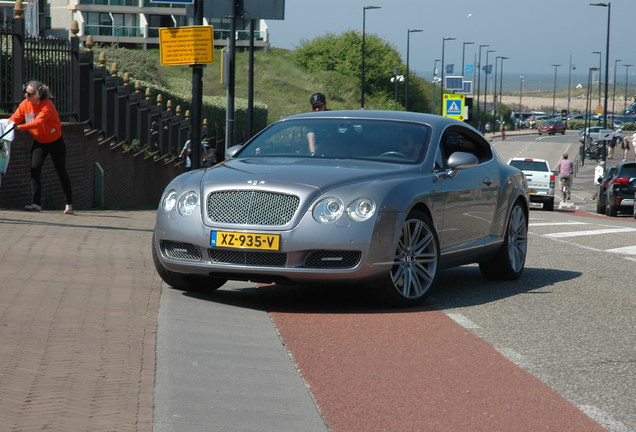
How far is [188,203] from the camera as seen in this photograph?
7422mm

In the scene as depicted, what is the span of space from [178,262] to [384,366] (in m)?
2.37

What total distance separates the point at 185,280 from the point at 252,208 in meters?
1.06

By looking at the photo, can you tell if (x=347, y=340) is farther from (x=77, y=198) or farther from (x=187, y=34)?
(x=77, y=198)

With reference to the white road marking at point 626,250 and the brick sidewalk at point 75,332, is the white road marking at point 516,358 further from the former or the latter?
the white road marking at point 626,250

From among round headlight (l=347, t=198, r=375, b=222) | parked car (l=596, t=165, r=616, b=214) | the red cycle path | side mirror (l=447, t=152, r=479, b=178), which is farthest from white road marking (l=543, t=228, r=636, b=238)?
parked car (l=596, t=165, r=616, b=214)

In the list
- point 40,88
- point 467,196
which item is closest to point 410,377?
point 467,196

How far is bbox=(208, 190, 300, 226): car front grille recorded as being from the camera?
704cm

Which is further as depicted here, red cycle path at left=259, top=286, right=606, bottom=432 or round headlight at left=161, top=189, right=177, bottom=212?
round headlight at left=161, top=189, right=177, bottom=212

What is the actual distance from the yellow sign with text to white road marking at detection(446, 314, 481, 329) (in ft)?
17.7

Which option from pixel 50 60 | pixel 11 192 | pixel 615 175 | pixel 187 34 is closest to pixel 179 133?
pixel 615 175

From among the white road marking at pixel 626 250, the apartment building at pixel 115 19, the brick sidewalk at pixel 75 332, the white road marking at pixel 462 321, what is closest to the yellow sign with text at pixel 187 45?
the brick sidewalk at pixel 75 332

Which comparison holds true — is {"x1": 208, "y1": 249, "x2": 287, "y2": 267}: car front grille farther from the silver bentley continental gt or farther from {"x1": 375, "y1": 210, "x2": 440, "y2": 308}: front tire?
{"x1": 375, "y1": 210, "x2": 440, "y2": 308}: front tire

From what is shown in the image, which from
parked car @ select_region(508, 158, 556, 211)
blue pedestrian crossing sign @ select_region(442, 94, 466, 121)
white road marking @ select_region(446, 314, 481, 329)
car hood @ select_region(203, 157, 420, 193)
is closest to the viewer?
white road marking @ select_region(446, 314, 481, 329)

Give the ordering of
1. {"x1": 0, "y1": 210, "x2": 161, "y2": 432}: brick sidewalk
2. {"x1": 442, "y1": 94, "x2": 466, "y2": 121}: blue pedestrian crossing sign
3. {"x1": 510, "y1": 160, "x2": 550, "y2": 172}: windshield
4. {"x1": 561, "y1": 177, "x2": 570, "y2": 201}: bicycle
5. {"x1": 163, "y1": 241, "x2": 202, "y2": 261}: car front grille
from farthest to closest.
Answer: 1. {"x1": 561, "y1": 177, "x2": 570, "y2": 201}: bicycle
2. {"x1": 510, "y1": 160, "x2": 550, "y2": 172}: windshield
3. {"x1": 442, "y1": 94, "x2": 466, "y2": 121}: blue pedestrian crossing sign
4. {"x1": 163, "y1": 241, "x2": 202, "y2": 261}: car front grille
5. {"x1": 0, "y1": 210, "x2": 161, "y2": 432}: brick sidewalk
